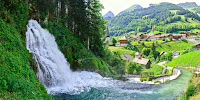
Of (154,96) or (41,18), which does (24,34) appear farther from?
(154,96)

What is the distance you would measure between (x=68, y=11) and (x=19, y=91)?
24259 millimetres

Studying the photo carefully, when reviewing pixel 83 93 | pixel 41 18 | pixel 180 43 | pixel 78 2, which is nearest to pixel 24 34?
pixel 41 18

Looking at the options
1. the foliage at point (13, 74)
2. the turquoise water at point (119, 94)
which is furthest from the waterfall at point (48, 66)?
the foliage at point (13, 74)

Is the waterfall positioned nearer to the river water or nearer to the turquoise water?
the river water

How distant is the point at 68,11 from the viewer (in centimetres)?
3080

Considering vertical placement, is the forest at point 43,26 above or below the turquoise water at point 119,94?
above

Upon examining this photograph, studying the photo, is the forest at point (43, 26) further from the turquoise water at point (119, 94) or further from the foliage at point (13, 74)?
the turquoise water at point (119, 94)

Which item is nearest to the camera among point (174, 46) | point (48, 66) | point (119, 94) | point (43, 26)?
point (119, 94)

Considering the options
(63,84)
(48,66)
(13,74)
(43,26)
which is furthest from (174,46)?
(13,74)

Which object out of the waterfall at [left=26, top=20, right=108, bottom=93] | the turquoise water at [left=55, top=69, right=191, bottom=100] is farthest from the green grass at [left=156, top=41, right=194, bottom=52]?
the waterfall at [left=26, top=20, right=108, bottom=93]

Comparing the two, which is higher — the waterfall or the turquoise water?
the waterfall

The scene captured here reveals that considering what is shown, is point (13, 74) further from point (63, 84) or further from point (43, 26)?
point (43, 26)

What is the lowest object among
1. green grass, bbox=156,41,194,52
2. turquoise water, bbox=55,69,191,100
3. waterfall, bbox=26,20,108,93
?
green grass, bbox=156,41,194,52

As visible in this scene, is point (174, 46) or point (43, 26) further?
point (174, 46)
